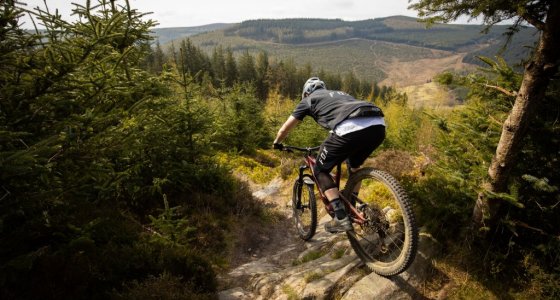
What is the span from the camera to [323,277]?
4.36 metres

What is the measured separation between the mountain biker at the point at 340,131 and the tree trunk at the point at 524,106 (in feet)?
4.68

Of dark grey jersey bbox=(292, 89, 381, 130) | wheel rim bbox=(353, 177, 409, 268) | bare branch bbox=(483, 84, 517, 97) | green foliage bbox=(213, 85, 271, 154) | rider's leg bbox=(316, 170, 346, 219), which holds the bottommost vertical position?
green foliage bbox=(213, 85, 271, 154)

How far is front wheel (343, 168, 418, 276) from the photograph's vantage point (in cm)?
382

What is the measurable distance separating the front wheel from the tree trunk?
3.23 feet

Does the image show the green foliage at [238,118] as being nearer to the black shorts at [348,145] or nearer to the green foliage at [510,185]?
the black shorts at [348,145]

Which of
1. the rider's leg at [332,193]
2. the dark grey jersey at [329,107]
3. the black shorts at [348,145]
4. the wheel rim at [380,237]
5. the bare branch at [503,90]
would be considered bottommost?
the wheel rim at [380,237]

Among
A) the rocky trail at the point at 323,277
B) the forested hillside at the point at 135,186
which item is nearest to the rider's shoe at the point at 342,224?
the rocky trail at the point at 323,277

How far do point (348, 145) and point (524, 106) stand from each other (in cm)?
201

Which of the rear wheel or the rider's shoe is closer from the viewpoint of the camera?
the rider's shoe

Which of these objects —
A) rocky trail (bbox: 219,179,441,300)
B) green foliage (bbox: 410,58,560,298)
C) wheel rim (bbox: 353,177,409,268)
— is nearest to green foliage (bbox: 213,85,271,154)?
rocky trail (bbox: 219,179,441,300)

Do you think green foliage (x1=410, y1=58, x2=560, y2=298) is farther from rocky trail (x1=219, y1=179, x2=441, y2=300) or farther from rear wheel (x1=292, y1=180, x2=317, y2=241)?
rear wheel (x1=292, y1=180, x2=317, y2=241)

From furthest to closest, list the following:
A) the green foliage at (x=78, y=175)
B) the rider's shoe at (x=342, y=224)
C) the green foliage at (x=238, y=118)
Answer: the green foliage at (x=238, y=118) → the rider's shoe at (x=342, y=224) → the green foliage at (x=78, y=175)

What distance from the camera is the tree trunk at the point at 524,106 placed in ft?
10.4

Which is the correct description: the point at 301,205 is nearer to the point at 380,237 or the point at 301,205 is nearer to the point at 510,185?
the point at 380,237
